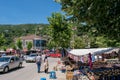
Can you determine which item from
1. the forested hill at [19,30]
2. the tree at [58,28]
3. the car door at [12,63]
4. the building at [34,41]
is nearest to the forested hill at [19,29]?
the forested hill at [19,30]

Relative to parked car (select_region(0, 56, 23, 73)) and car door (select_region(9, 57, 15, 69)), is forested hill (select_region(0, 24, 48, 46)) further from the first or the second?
car door (select_region(9, 57, 15, 69))

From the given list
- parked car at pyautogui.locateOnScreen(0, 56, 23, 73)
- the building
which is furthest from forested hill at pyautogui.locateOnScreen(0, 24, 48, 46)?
parked car at pyautogui.locateOnScreen(0, 56, 23, 73)

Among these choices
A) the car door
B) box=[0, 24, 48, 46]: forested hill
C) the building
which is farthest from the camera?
box=[0, 24, 48, 46]: forested hill

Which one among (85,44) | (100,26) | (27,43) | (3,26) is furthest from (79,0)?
(3,26)

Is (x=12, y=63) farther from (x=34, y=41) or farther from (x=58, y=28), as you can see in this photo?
(x=34, y=41)

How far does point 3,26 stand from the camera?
188 metres

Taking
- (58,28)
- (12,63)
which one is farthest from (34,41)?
(12,63)

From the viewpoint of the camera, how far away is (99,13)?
12375 millimetres

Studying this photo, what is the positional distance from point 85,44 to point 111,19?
183 feet

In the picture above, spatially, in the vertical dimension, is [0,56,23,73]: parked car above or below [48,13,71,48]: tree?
below

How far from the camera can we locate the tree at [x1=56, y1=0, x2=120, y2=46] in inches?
468

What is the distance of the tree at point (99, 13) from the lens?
11891 mm

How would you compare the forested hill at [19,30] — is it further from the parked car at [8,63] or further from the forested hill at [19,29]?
the parked car at [8,63]

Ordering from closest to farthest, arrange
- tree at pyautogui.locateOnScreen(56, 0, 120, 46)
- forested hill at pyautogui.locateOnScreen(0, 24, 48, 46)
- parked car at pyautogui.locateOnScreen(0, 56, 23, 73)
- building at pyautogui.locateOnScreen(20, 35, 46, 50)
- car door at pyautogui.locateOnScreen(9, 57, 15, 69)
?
tree at pyautogui.locateOnScreen(56, 0, 120, 46) → parked car at pyautogui.locateOnScreen(0, 56, 23, 73) → car door at pyautogui.locateOnScreen(9, 57, 15, 69) → building at pyautogui.locateOnScreen(20, 35, 46, 50) → forested hill at pyautogui.locateOnScreen(0, 24, 48, 46)
